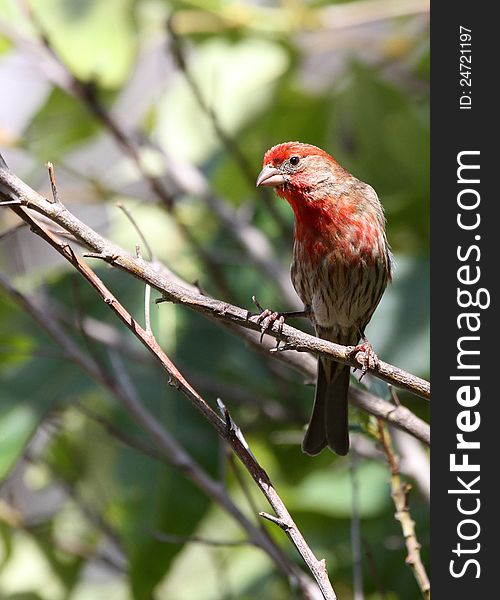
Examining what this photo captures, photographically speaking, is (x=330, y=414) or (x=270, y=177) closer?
(x=330, y=414)

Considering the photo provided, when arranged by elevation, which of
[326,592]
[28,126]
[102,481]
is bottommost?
[326,592]

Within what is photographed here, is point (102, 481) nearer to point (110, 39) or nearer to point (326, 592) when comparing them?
point (110, 39)

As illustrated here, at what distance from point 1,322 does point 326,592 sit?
8.69 feet

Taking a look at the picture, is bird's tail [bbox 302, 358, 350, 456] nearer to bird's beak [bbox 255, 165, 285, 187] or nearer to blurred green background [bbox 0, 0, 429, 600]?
blurred green background [bbox 0, 0, 429, 600]

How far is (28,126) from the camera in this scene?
15.0 ft

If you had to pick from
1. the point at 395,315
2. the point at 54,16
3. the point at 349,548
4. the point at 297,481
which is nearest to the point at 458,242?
the point at 395,315

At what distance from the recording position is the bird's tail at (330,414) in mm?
3146

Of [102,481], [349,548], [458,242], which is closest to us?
[458,242]

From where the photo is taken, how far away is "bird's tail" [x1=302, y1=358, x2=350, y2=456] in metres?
3.15

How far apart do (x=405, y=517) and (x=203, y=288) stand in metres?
1.85

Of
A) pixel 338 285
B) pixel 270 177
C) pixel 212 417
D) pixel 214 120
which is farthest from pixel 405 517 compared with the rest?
pixel 214 120

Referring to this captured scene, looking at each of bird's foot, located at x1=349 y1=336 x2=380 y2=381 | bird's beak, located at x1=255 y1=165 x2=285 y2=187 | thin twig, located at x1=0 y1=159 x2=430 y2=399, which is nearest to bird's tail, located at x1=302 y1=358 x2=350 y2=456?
bird's foot, located at x1=349 y1=336 x2=380 y2=381

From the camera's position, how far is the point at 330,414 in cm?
321

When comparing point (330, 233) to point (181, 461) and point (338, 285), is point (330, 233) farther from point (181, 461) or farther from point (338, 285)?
point (181, 461)
